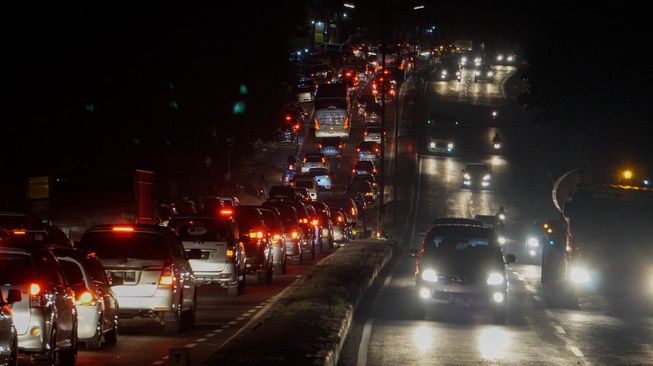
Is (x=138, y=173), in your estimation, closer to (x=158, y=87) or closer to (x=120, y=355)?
(x=158, y=87)

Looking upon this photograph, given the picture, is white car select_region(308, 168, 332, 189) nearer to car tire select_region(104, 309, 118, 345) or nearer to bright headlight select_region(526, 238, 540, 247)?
bright headlight select_region(526, 238, 540, 247)

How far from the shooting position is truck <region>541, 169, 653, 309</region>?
2591cm

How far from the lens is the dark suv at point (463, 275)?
72.7 feet

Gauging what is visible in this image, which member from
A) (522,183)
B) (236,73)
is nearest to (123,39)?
(236,73)

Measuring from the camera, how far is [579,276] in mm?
25906

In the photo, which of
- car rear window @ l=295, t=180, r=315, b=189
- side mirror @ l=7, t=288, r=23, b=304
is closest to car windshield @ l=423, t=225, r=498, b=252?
side mirror @ l=7, t=288, r=23, b=304

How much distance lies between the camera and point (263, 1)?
56156 millimetres

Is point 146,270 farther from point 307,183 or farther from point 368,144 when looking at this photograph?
point 368,144

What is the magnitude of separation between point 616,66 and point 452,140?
97.6ft

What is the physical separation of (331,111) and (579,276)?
6276 centimetres

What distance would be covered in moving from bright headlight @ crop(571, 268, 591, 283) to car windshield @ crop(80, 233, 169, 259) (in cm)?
1047

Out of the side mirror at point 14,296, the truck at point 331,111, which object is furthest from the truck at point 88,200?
the truck at point 331,111

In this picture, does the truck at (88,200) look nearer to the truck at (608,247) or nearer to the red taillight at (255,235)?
the red taillight at (255,235)

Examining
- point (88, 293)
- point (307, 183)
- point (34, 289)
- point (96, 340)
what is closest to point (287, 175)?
point (307, 183)
